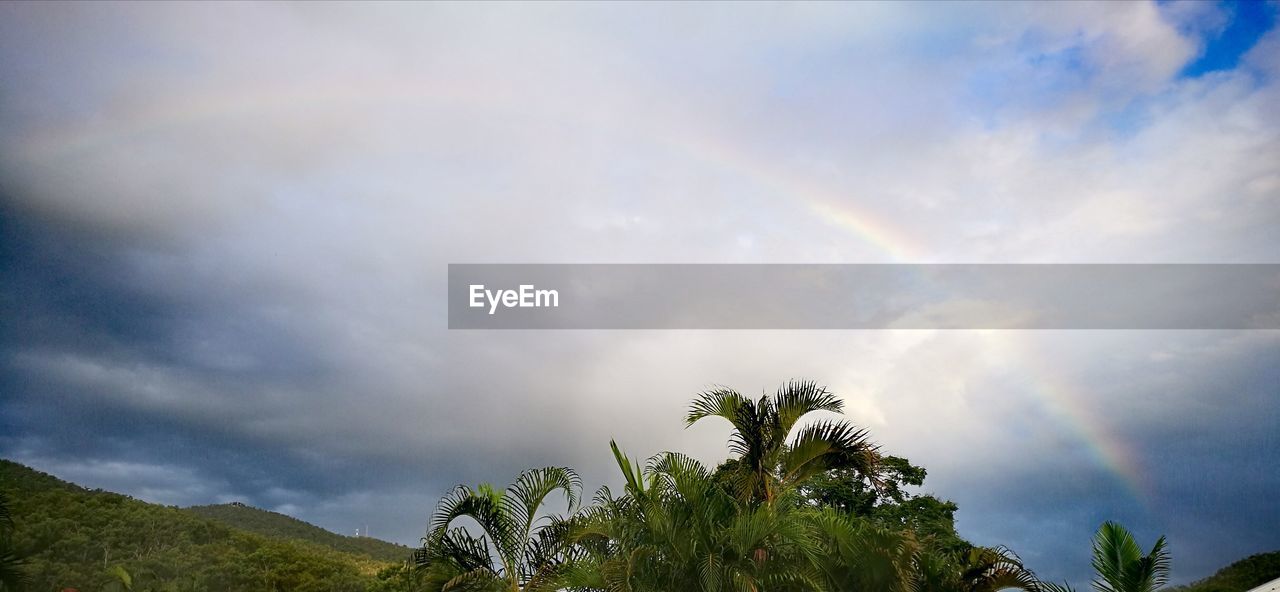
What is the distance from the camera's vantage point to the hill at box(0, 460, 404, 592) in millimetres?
52875

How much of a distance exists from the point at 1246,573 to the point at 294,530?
263 ft

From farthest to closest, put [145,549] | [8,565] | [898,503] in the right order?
1. [145,549]
2. [898,503]
3. [8,565]

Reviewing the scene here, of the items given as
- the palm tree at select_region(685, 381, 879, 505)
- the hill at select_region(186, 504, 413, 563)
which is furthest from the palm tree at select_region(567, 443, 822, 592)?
the hill at select_region(186, 504, 413, 563)

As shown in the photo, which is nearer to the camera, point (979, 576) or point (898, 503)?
point (979, 576)

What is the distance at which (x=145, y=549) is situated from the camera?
6181 cm

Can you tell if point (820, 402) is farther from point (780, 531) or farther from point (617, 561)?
point (617, 561)

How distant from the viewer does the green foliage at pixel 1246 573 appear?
1479 inches

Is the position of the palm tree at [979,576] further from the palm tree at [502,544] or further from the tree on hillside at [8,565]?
the tree on hillside at [8,565]

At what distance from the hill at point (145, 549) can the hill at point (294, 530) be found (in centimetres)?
1595

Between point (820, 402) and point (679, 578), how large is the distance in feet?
11.1

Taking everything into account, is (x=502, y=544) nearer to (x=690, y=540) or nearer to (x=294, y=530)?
(x=690, y=540)

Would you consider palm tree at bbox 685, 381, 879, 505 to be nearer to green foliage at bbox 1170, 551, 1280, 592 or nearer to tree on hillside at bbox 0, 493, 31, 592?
tree on hillside at bbox 0, 493, 31, 592

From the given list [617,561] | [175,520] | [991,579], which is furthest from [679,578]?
[175,520]

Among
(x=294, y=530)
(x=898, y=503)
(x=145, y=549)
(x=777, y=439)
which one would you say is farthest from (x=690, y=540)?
(x=294, y=530)
